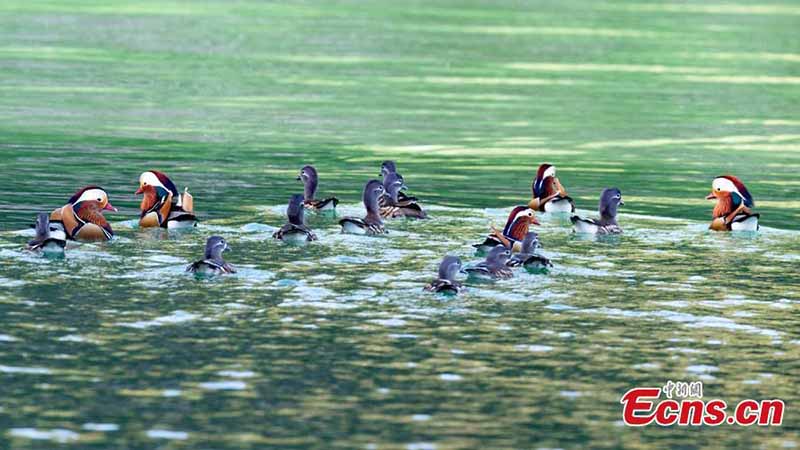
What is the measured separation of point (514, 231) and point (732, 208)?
3464 mm

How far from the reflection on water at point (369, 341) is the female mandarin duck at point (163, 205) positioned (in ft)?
1.73

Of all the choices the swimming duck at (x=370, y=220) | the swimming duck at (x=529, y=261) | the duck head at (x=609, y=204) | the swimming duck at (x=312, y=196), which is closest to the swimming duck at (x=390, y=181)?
the swimming duck at (x=312, y=196)

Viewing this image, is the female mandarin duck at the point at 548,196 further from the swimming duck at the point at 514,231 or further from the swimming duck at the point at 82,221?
the swimming duck at the point at 82,221

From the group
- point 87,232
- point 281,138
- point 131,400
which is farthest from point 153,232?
point 281,138

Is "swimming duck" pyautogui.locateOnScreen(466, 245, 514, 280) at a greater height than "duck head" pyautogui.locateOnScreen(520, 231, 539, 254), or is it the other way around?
"duck head" pyautogui.locateOnScreen(520, 231, 539, 254)

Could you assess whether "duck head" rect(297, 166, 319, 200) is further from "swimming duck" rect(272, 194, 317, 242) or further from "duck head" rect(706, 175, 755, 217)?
"duck head" rect(706, 175, 755, 217)

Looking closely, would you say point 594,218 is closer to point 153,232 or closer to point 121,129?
point 153,232

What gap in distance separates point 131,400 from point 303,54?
1446 inches

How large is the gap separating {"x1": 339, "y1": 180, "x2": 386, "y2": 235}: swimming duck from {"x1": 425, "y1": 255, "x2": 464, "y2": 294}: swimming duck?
12.3 feet

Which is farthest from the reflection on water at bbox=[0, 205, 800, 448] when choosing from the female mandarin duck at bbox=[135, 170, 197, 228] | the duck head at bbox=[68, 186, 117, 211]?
the duck head at bbox=[68, 186, 117, 211]

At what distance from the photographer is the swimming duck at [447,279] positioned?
1670 cm

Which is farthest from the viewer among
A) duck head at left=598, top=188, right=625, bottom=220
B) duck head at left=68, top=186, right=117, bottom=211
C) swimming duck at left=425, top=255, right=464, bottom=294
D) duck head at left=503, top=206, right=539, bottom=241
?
duck head at left=598, top=188, right=625, bottom=220

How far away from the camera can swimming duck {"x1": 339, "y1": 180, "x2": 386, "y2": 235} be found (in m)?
20.5

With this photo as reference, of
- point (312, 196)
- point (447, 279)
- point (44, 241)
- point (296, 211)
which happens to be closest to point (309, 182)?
point (312, 196)
